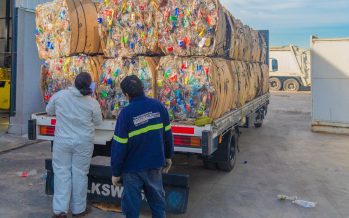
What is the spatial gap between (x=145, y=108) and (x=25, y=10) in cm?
725

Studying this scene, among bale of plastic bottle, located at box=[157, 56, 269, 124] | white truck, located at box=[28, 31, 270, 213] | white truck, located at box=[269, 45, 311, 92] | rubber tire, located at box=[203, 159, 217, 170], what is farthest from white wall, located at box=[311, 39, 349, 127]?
white truck, located at box=[269, 45, 311, 92]

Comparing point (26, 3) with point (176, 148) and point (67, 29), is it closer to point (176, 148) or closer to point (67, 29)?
point (67, 29)

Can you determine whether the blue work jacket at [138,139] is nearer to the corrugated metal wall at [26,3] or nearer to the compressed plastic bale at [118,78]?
the compressed plastic bale at [118,78]

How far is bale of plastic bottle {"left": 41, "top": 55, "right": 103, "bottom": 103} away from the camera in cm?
511

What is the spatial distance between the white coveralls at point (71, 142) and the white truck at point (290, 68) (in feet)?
87.6

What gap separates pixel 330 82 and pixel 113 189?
885 cm

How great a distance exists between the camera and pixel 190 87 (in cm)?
465

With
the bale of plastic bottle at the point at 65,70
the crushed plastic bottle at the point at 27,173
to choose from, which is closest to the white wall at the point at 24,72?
the crushed plastic bottle at the point at 27,173

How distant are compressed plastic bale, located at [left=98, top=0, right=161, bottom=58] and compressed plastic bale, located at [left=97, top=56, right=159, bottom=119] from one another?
0.43 feet

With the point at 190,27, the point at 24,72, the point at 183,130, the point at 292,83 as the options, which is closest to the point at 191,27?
the point at 190,27

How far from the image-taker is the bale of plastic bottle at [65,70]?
16.8ft

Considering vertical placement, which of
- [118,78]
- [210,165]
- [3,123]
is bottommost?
[210,165]

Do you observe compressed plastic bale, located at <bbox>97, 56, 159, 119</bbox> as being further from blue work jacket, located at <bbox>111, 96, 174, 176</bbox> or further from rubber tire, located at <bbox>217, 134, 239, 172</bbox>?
rubber tire, located at <bbox>217, 134, 239, 172</bbox>

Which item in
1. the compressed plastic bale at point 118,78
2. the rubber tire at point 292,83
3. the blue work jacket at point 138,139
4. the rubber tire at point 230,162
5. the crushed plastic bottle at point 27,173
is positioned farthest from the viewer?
the rubber tire at point 292,83
